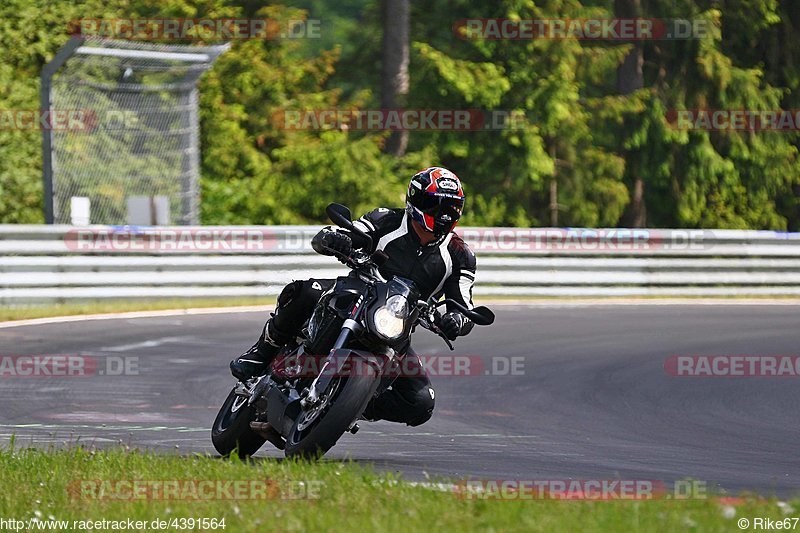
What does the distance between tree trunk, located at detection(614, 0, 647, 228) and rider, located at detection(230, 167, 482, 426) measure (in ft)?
72.7

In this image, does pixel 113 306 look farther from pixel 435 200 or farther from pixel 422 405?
pixel 435 200

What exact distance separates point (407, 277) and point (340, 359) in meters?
0.85

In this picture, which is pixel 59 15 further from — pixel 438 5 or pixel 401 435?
pixel 401 435

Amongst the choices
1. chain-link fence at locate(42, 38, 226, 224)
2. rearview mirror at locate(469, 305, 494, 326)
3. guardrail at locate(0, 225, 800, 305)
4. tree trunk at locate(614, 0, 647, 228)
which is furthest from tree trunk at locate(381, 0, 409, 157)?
rearview mirror at locate(469, 305, 494, 326)

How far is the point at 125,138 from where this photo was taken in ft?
69.5

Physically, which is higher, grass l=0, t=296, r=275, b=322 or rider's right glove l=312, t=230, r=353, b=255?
rider's right glove l=312, t=230, r=353, b=255

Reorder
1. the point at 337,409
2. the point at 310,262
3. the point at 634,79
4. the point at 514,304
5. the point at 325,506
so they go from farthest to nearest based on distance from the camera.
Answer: the point at 634,79 < the point at 514,304 < the point at 310,262 < the point at 337,409 < the point at 325,506

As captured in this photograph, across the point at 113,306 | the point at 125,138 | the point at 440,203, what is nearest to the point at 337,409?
the point at 440,203

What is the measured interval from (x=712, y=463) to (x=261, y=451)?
2.76 metres

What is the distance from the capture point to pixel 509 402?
11.5m

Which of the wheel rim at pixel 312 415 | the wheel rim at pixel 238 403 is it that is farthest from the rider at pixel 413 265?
the wheel rim at pixel 312 415

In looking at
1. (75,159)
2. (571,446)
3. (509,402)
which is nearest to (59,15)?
(75,159)

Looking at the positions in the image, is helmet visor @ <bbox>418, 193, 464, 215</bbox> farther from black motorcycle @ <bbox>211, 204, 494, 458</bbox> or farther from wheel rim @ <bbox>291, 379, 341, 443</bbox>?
wheel rim @ <bbox>291, 379, 341, 443</bbox>

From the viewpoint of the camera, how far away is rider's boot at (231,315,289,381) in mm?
8430
